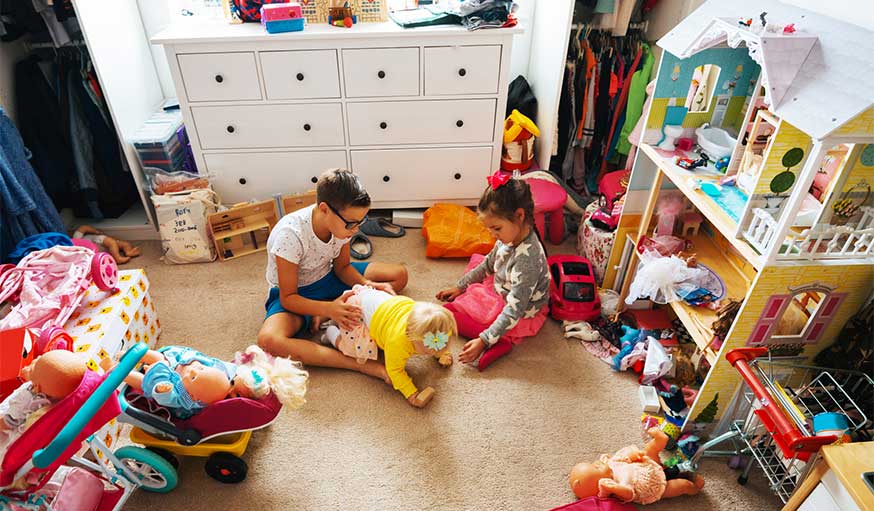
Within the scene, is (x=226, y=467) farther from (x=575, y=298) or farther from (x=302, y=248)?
(x=575, y=298)

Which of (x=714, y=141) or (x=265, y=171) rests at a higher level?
(x=714, y=141)

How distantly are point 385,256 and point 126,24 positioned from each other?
2.04 m

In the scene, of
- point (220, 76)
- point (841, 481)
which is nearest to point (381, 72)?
point (220, 76)

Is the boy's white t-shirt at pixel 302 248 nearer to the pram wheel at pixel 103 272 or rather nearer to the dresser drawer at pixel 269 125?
the pram wheel at pixel 103 272

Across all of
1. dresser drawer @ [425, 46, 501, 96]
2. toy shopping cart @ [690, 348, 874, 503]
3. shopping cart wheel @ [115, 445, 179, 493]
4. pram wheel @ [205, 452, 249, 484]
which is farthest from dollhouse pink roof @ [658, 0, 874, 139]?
shopping cart wheel @ [115, 445, 179, 493]

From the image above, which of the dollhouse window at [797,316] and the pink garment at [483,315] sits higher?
the dollhouse window at [797,316]

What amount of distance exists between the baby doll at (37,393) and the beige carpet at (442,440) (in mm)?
581

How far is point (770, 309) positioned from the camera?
1.69 meters

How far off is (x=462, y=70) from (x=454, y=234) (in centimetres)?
90

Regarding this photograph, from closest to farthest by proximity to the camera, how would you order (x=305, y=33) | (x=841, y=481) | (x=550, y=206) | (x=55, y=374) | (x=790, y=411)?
(x=841, y=481)
(x=55, y=374)
(x=790, y=411)
(x=305, y=33)
(x=550, y=206)

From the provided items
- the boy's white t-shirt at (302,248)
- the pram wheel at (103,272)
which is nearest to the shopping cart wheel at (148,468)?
the pram wheel at (103,272)

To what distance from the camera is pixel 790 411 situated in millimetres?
1497

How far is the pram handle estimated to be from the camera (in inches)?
51.0

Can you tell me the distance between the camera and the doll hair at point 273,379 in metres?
1.79
